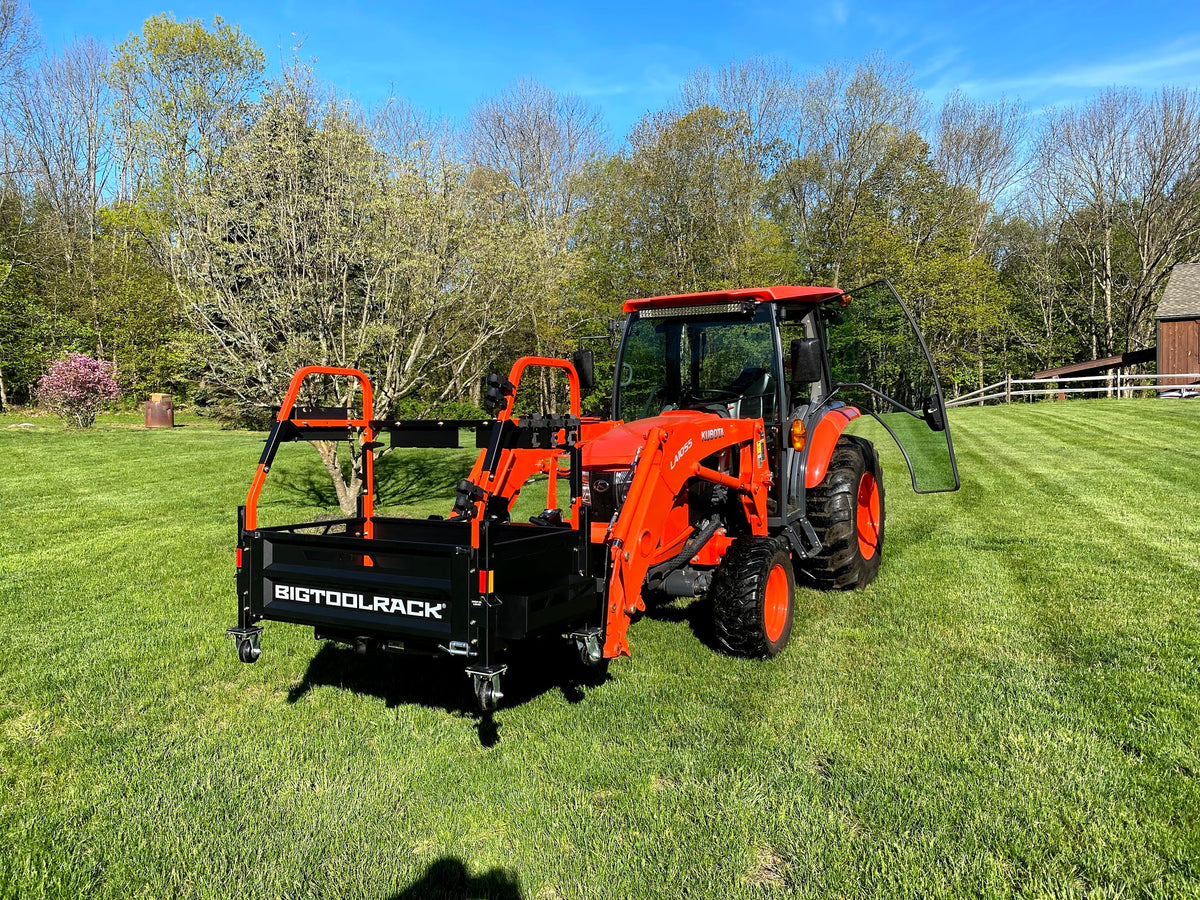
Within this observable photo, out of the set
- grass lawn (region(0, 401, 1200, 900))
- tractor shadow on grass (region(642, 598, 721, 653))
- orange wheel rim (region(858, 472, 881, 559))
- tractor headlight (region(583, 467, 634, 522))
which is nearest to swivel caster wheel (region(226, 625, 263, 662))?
grass lawn (region(0, 401, 1200, 900))

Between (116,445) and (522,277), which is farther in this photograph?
(116,445)

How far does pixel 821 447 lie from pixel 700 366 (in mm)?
1072

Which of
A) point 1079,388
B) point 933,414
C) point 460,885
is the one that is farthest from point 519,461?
point 1079,388

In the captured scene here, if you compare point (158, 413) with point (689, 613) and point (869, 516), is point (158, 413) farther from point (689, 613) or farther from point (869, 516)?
point (869, 516)

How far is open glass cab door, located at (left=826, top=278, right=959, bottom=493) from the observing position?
5.81 m

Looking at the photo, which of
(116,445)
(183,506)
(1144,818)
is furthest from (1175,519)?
(116,445)

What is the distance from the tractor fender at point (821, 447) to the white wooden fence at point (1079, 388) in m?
21.6

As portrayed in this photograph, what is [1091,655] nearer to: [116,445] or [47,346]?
[116,445]

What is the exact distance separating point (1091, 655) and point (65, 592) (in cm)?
738

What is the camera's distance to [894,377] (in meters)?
6.56

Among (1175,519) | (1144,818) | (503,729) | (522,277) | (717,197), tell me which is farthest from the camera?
(717,197)

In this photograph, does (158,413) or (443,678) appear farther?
(158,413)

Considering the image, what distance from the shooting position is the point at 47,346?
2700cm

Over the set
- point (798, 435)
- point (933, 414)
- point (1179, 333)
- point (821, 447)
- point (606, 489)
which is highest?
point (1179, 333)
